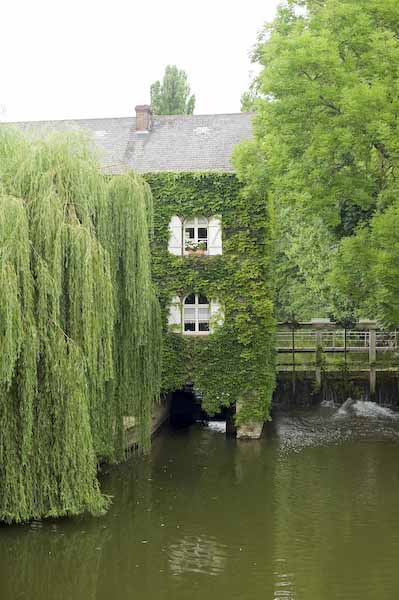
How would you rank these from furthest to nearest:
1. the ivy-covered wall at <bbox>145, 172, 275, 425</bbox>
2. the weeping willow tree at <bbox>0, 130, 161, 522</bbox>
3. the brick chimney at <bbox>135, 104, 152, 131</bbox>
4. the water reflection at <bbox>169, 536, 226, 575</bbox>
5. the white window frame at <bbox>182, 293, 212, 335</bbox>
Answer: the brick chimney at <bbox>135, 104, 152, 131</bbox> → the white window frame at <bbox>182, 293, 212, 335</bbox> → the ivy-covered wall at <bbox>145, 172, 275, 425</bbox> → the weeping willow tree at <bbox>0, 130, 161, 522</bbox> → the water reflection at <bbox>169, 536, 226, 575</bbox>

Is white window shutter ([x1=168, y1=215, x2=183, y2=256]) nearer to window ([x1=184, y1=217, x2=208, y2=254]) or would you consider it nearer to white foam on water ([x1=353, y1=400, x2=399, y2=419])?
window ([x1=184, y1=217, x2=208, y2=254])

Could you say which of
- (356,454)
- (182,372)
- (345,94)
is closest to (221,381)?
(182,372)

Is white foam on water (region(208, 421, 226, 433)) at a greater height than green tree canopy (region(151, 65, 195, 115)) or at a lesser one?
lesser

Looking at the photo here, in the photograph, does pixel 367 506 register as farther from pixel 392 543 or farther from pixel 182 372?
pixel 182 372

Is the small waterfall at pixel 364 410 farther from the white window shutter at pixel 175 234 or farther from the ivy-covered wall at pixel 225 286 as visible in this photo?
the white window shutter at pixel 175 234

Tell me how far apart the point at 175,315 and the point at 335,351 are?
8.32 meters

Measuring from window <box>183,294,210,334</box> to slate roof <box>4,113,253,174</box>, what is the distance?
3.64 m

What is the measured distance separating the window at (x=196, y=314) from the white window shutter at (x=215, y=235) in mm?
1322

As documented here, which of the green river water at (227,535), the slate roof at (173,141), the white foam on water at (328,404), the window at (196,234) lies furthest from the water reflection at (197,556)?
the white foam on water at (328,404)

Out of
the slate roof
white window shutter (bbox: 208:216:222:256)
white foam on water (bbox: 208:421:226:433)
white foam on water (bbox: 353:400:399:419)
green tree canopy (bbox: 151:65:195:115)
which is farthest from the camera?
green tree canopy (bbox: 151:65:195:115)

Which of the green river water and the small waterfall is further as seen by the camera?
the small waterfall

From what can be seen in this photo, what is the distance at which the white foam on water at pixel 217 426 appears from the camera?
2061 cm

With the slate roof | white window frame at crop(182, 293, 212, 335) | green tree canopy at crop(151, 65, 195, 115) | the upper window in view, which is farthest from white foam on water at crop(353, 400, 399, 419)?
green tree canopy at crop(151, 65, 195, 115)

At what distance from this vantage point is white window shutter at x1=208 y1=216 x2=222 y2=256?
18.3 m
